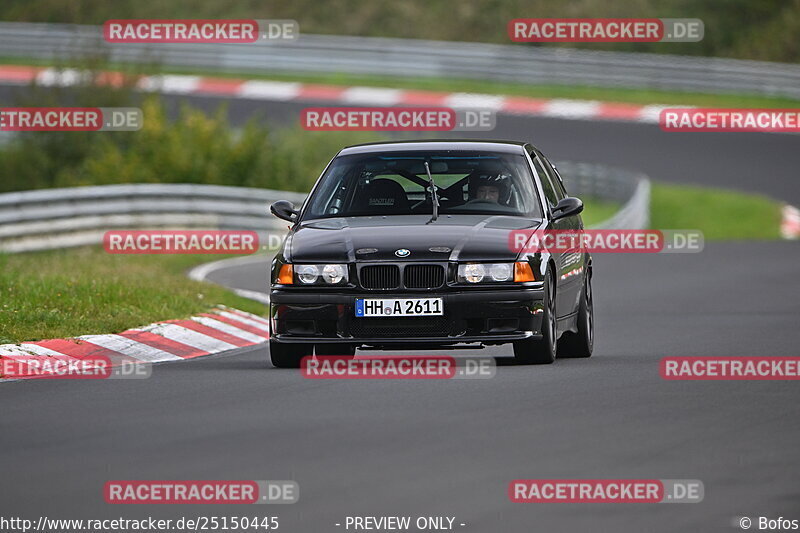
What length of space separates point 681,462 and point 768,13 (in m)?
47.0

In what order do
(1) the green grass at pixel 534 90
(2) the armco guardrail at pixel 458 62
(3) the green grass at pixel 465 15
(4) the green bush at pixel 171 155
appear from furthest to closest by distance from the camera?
(3) the green grass at pixel 465 15
(2) the armco guardrail at pixel 458 62
(1) the green grass at pixel 534 90
(4) the green bush at pixel 171 155

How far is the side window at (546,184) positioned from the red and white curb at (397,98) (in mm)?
28108

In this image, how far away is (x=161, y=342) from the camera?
14.3m

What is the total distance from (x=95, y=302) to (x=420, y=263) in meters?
4.60

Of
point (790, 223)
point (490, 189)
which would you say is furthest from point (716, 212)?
point (490, 189)

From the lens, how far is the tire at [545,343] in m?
11.9

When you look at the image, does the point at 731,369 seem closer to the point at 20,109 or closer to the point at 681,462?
the point at 681,462

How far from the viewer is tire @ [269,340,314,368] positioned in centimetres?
1226

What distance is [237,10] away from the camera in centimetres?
5803

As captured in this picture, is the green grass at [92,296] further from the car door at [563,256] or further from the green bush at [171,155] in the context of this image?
the green bush at [171,155]

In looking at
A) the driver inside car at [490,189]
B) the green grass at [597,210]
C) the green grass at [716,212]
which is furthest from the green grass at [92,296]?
the green grass at [716,212]

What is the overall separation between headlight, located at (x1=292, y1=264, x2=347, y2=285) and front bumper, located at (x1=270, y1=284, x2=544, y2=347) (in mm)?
76

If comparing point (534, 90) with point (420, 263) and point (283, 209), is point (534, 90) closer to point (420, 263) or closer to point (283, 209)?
point (283, 209)

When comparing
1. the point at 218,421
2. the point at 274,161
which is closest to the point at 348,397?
the point at 218,421
